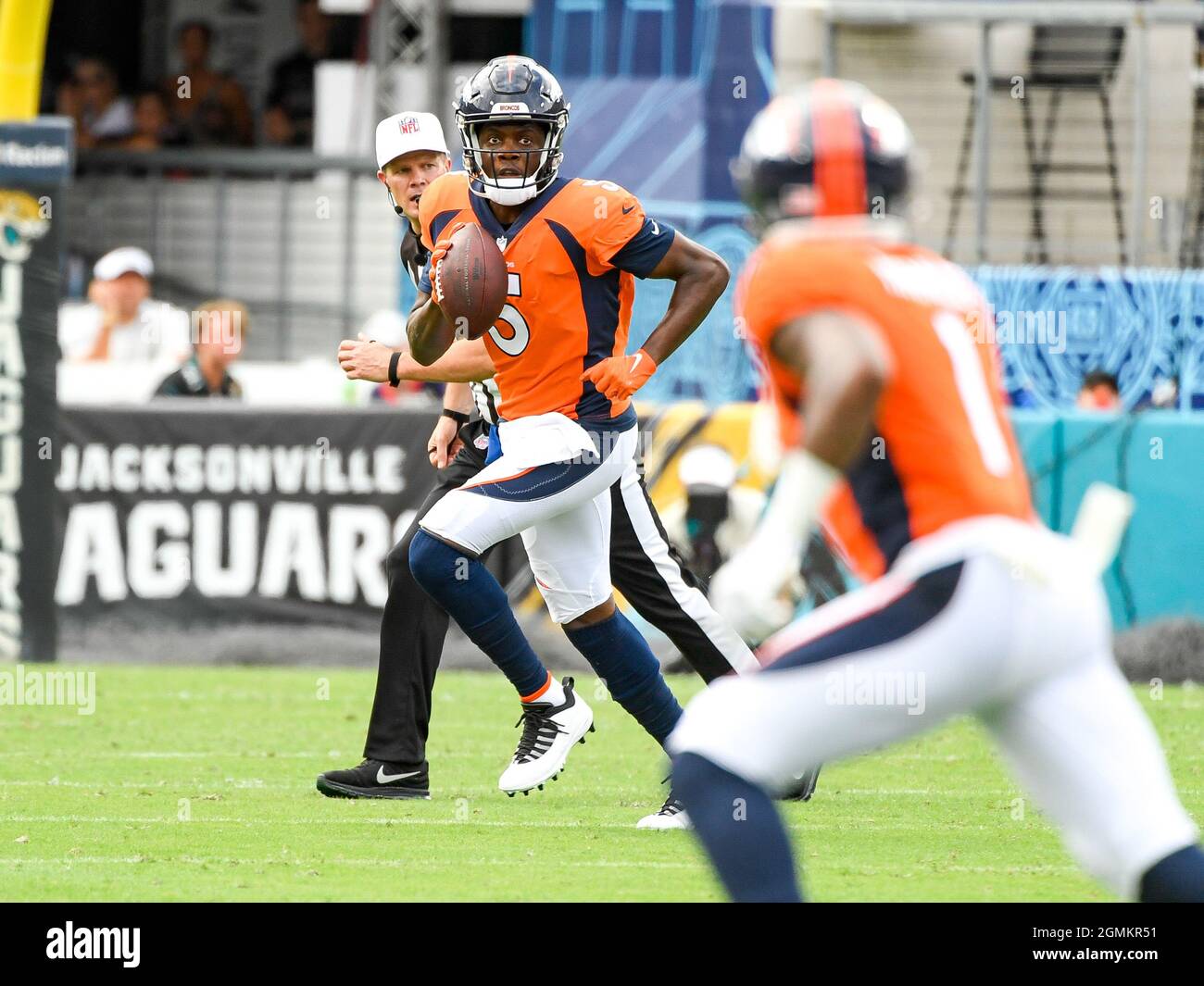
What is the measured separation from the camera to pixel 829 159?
3.60m

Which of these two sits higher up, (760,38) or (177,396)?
(760,38)

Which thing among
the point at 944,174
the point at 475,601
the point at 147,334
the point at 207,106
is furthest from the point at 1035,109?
the point at 475,601

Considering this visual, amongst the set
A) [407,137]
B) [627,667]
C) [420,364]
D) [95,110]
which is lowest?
[627,667]

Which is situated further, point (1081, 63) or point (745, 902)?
point (1081, 63)

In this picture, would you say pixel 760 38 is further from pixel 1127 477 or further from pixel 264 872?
pixel 264 872

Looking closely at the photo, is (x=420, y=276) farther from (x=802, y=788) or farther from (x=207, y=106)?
(x=207, y=106)

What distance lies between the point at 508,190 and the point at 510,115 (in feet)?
0.70

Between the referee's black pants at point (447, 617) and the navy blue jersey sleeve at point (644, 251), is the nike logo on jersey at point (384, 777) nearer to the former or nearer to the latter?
the referee's black pants at point (447, 617)

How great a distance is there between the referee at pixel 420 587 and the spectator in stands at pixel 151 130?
11926 mm

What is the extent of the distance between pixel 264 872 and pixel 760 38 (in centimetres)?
1312

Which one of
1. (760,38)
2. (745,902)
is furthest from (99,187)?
(745,902)

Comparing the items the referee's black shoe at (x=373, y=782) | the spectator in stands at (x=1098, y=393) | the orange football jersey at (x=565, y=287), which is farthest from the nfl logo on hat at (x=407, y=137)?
the spectator in stands at (x=1098, y=393)

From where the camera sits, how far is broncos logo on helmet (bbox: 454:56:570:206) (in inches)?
235

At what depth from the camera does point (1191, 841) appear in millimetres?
3395
